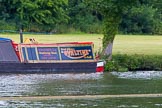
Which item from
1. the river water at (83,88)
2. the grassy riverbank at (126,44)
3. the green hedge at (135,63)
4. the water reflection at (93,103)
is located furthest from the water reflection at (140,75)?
the water reflection at (93,103)

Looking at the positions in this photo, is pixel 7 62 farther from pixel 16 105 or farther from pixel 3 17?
pixel 3 17

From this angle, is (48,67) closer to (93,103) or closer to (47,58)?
(47,58)

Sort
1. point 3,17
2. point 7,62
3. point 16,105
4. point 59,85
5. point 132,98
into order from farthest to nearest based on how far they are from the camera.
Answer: point 3,17 → point 7,62 → point 59,85 → point 132,98 → point 16,105

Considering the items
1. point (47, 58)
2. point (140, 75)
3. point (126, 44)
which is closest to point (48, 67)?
point (47, 58)

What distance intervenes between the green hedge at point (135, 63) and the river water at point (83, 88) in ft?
4.24

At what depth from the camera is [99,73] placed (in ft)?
120

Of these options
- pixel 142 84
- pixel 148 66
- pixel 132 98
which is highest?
pixel 132 98

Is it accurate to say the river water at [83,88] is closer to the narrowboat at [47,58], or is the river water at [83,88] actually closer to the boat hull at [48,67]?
the boat hull at [48,67]

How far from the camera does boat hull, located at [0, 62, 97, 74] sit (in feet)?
119

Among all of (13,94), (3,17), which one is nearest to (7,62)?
(13,94)

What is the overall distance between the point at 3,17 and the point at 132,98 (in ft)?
171

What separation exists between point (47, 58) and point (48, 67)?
0.83 metres

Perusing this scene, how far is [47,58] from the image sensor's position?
37.5 meters

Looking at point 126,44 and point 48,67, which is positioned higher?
point 48,67
